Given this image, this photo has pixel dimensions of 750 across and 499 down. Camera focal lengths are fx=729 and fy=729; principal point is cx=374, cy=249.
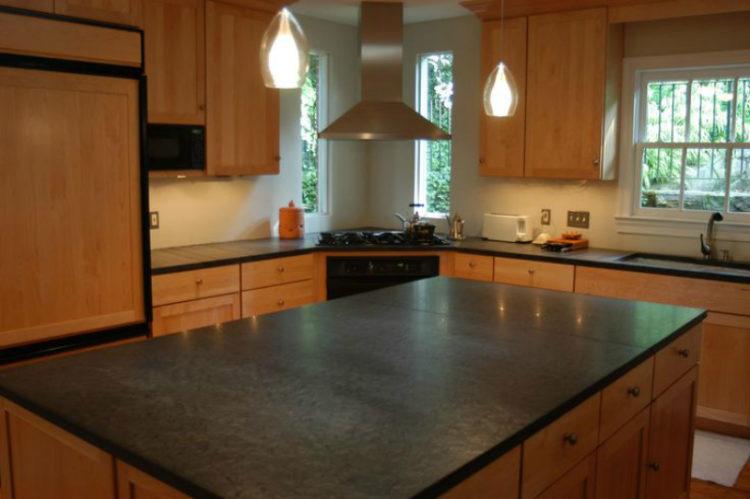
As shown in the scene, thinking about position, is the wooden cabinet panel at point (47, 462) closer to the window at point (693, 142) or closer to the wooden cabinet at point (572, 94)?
the wooden cabinet at point (572, 94)

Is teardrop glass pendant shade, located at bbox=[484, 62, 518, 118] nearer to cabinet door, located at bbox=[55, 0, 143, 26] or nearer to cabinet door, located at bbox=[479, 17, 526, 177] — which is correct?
cabinet door, located at bbox=[55, 0, 143, 26]

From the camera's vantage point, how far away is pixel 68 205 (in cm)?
313

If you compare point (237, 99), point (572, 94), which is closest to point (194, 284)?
point (237, 99)

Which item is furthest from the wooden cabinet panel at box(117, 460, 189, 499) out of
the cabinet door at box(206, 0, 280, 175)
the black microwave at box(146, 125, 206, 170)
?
the cabinet door at box(206, 0, 280, 175)

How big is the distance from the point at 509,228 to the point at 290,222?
1.49 m

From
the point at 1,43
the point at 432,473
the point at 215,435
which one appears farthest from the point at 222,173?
the point at 432,473

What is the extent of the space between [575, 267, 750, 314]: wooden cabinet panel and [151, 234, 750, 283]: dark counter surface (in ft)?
0.11

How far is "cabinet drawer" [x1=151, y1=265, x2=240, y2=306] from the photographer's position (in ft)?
12.2

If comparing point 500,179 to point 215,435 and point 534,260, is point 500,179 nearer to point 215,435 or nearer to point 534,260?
point 534,260

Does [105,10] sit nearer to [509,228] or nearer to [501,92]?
[501,92]

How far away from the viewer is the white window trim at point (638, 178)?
4258 millimetres

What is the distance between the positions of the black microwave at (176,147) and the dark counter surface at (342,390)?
162 centimetres

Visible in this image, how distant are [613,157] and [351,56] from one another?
7.03ft

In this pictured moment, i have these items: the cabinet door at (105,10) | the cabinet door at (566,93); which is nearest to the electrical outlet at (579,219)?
the cabinet door at (566,93)
